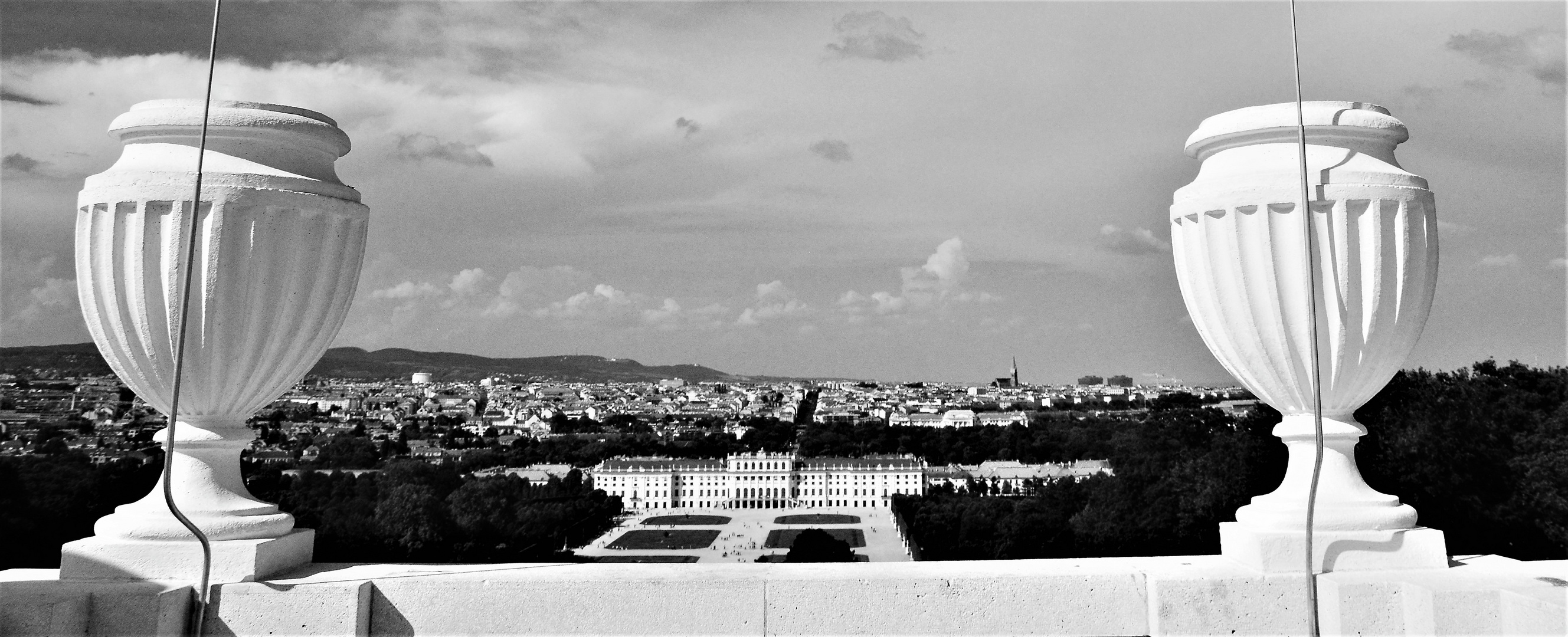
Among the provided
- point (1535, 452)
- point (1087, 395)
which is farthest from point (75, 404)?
point (1087, 395)

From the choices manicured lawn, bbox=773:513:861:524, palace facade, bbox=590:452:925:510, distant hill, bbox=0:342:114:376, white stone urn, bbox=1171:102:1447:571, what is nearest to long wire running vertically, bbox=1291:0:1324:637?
white stone urn, bbox=1171:102:1447:571

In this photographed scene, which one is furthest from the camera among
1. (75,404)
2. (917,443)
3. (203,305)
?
(917,443)

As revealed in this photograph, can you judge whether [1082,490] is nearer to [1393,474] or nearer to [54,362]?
[1393,474]

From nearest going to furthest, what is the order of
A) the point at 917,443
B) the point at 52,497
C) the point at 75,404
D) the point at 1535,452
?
the point at 75,404 → the point at 52,497 → the point at 1535,452 → the point at 917,443

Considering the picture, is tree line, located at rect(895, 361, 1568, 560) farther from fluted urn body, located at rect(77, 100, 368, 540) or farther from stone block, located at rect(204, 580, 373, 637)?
fluted urn body, located at rect(77, 100, 368, 540)

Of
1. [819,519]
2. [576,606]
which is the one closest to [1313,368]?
[576,606]

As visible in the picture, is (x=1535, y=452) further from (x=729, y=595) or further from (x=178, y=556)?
(x=178, y=556)
